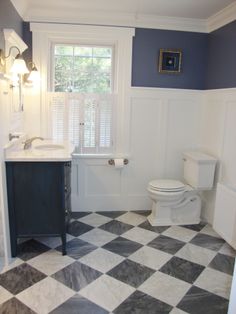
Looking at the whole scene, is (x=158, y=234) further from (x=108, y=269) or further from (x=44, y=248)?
(x=44, y=248)

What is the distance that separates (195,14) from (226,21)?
329mm

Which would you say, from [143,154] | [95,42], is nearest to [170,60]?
[95,42]

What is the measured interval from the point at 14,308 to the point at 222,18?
3.14 metres

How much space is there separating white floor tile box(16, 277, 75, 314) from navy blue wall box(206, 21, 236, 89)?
2356mm

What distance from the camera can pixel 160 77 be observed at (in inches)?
129

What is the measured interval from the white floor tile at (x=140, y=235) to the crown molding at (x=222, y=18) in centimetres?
227

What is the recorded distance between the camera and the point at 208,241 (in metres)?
2.79

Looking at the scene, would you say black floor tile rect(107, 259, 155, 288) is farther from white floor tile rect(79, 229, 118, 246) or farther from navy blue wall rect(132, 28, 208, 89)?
navy blue wall rect(132, 28, 208, 89)

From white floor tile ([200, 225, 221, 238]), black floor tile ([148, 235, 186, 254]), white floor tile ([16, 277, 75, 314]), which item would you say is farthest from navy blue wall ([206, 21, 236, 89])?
white floor tile ([16, 277, 75, 314])

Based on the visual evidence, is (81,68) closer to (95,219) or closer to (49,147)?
(49,147)

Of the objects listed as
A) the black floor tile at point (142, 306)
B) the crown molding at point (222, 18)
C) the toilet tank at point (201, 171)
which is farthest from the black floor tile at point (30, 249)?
the crown molding at point (222, 18)

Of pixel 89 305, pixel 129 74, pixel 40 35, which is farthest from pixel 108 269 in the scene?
pixel 40 35

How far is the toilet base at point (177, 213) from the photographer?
10.2ft

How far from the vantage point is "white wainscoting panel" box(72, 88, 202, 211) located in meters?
3.33
